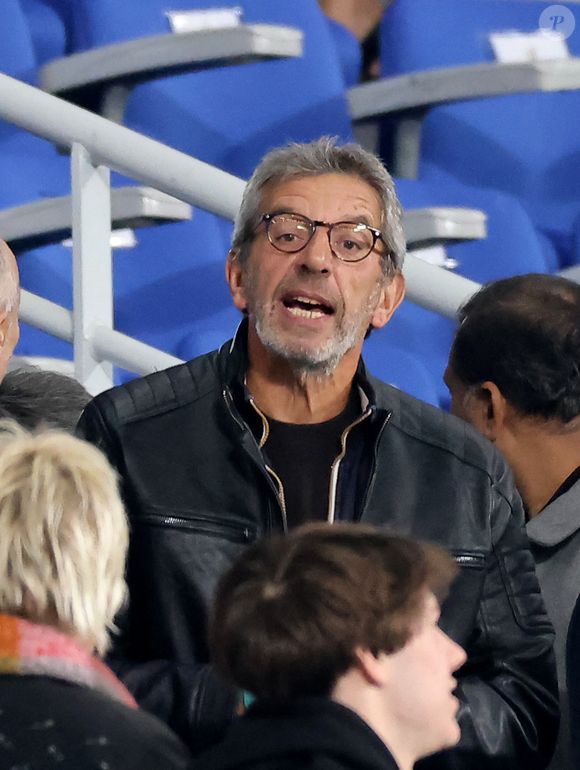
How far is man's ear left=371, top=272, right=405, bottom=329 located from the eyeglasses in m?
0.09

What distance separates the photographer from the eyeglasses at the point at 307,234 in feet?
6.80

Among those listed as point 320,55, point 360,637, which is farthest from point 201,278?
point 360,637

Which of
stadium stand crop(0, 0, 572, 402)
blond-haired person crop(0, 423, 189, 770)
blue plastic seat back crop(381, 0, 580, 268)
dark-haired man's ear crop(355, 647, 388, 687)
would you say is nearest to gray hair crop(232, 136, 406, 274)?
blond-haired person crop(0, 423, 189, 770)

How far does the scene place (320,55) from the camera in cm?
429

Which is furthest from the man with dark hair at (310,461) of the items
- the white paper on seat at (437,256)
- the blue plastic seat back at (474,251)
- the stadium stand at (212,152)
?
the blue plastic seat back at (474,251)

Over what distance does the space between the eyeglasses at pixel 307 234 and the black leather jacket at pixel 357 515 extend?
156mm

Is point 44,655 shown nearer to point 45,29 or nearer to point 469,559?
point 469,559

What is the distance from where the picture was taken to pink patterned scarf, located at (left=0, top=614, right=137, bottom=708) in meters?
1.37

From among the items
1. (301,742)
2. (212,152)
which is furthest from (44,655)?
(212,152)

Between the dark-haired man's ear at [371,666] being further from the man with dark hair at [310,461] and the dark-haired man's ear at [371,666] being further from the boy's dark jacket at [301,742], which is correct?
the man with dark hair at [310,461]

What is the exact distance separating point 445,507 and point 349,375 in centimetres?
23

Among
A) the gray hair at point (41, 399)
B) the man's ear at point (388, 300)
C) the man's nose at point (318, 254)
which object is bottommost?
the gray hair at point (41, 399)

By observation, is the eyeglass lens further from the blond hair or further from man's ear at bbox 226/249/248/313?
the blond hair

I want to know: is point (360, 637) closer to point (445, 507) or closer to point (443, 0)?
point (445, 507)
